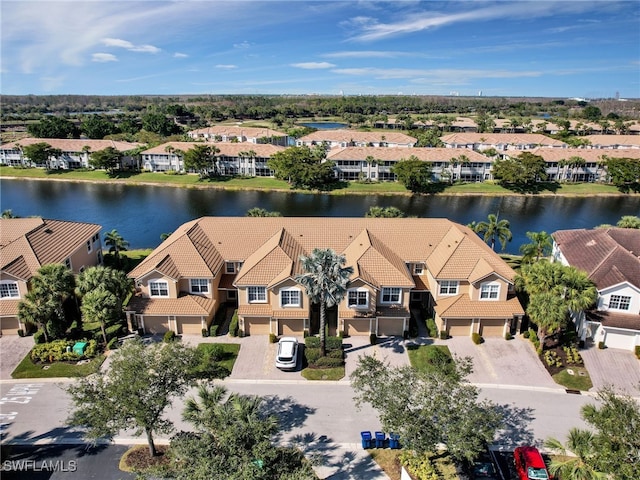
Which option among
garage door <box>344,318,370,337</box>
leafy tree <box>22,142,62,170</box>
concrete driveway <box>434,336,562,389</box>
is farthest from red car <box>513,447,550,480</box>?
leafy tree <box>22,142,62,170</box>

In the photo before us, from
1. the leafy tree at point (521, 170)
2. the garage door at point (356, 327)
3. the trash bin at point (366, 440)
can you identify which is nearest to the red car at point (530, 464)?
the trash bin at point (366, 440)

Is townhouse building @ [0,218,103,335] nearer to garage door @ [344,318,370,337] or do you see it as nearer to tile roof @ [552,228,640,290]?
A: garage door @ [344,318,370,337]

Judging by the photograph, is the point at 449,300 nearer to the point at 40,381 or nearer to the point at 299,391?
the point at 299,391

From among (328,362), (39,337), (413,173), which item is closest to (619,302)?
(328,362)

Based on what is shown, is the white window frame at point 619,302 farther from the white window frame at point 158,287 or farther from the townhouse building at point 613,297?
the white window frame at point 158,287

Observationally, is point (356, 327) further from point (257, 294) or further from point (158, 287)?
point (158, 287)

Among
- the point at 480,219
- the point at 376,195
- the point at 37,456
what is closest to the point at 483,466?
the point at 37,456
